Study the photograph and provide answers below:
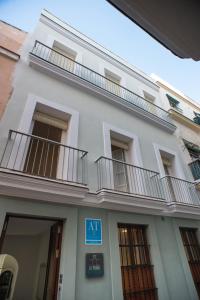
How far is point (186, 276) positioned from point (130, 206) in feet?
8.40

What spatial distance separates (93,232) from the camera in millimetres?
4172

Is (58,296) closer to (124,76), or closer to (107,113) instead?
(107,113)

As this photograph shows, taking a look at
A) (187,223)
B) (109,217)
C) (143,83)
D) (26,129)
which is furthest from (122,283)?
(143,83)

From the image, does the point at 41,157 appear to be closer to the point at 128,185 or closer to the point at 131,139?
the point at 128,185

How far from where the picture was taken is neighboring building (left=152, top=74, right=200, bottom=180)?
28.3 feet

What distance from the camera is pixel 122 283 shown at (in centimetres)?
407

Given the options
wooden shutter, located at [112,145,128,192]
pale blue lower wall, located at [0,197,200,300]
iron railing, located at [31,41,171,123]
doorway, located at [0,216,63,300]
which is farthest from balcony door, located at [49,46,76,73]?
doorway, located at [0,216,63,300]

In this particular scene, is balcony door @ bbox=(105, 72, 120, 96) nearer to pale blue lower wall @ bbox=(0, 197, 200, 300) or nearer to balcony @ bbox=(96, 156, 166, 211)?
balcony @ bbox=(96, 156, 166, 211)

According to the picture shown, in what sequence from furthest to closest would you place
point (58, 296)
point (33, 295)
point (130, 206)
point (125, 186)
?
point (33, 295), point (125, 186), point (130, 206), point (58, 296)

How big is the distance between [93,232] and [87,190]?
1.02 m

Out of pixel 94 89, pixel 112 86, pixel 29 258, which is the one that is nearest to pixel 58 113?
pixel 94 89

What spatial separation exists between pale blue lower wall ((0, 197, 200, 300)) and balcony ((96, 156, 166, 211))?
49cm

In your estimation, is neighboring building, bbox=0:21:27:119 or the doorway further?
the doorway

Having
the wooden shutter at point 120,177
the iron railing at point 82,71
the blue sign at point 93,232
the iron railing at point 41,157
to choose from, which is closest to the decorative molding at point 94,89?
the iron railing at point 82,71
